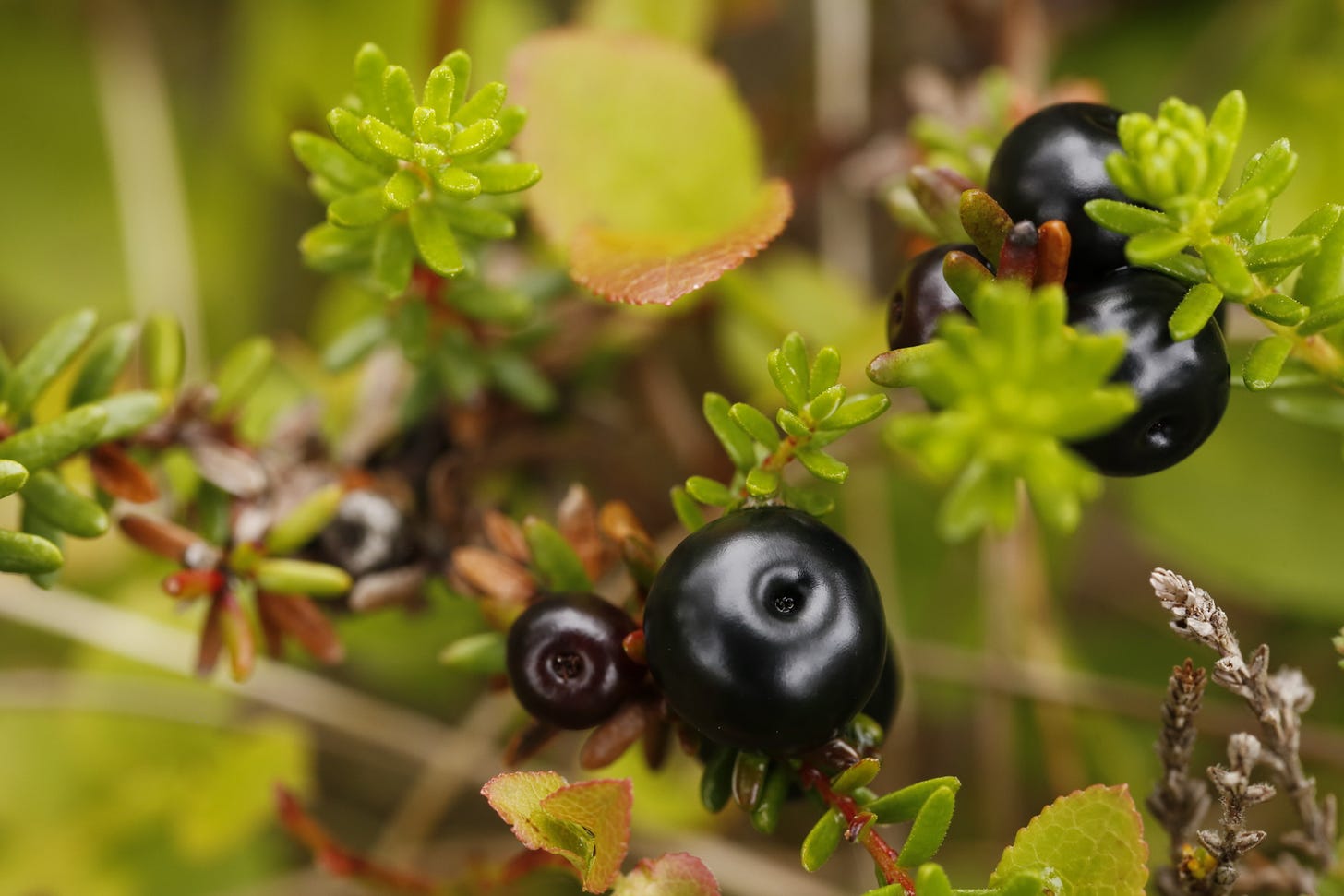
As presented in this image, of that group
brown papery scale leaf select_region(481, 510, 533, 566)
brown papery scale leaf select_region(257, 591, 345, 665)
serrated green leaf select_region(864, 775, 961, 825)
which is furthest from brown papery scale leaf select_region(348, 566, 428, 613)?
serrated green leaf select_region(864, 775, 961, 825)

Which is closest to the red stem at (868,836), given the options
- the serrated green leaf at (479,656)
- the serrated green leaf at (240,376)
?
the serrated green leaf at (479,656)

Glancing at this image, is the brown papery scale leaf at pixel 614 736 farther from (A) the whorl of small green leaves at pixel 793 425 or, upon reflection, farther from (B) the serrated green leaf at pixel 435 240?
(B) the serrated green leaf at pixel 435 240

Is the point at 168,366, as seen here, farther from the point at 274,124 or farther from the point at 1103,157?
the point at 274,124

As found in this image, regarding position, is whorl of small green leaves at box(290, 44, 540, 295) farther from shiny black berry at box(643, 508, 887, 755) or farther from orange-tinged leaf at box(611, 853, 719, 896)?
orange-tinged leaf at box(611, 853, 719, 896)

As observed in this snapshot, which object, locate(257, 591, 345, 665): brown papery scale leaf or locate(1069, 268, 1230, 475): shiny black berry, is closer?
locate(1069, 268, 1230, 475): shiny black berry

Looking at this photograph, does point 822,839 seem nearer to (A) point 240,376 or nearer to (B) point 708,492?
(B) point 708,492

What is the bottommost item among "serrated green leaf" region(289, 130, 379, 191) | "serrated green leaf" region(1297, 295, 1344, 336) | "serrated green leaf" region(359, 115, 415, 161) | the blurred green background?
the blurred green background

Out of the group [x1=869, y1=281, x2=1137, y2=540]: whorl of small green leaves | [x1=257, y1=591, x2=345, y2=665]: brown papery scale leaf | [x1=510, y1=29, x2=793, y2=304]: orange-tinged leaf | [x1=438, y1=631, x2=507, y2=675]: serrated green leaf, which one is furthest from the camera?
[x1=510, y1=29, x2=793, y2=304]: orange-tinged leaf

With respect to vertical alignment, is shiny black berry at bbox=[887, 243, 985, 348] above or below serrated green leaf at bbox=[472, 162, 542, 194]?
below
